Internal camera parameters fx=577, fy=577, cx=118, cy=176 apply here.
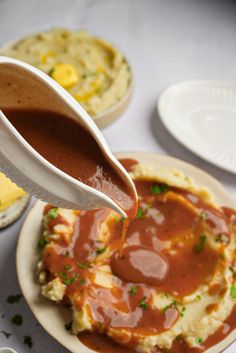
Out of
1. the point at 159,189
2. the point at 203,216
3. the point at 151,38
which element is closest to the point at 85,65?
the point at 151,38

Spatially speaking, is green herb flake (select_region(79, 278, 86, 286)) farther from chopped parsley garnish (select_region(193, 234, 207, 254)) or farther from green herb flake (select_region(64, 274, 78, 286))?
chopped parsley garnish (select_region(193, 234, 207, 254))

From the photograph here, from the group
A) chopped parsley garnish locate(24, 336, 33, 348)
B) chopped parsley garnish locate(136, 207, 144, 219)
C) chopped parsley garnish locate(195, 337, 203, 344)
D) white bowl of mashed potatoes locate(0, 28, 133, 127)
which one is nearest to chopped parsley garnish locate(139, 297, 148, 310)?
chopped parsley garnish locate(195, 337, 203, 344)

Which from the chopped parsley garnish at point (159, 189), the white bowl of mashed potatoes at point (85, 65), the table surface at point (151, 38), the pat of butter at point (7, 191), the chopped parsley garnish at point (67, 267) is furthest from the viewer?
the table surface at point (151, 38)

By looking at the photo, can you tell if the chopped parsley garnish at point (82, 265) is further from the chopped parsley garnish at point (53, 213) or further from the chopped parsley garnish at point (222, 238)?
the chopped parsley garnish at point (222, 238)

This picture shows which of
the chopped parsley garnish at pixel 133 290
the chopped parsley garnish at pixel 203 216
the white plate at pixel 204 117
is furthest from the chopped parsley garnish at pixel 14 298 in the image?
the white plate at pixel 204 117

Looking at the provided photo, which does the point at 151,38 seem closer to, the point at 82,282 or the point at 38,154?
the point at 82,282

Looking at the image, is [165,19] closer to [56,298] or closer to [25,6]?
[25,6]
